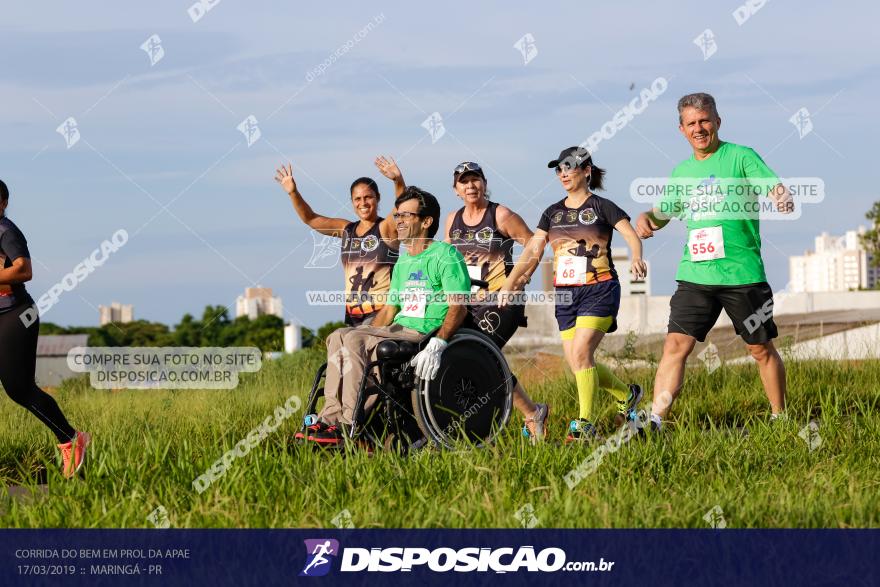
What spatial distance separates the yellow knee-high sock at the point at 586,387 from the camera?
7.16m

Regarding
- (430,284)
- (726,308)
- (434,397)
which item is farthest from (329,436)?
(726,308)

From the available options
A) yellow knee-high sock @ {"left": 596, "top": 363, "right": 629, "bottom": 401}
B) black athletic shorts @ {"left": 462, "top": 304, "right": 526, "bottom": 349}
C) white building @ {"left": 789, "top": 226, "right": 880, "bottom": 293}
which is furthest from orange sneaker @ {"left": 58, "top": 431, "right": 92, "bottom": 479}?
white building @ {"left": 789, "top": 226, "right": 880, "bottom": 293}

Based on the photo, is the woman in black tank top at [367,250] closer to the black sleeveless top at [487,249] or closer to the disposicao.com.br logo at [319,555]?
the black sleeveless top at [487,249]

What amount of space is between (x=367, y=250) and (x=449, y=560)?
3.61 m

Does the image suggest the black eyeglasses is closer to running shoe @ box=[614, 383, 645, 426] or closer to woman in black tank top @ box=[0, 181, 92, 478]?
running shoe @ box=[614, 383, 645, 426]

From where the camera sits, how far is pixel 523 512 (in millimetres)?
4555

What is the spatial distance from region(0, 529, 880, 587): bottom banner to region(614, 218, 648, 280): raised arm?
2.56m

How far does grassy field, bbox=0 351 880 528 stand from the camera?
182 inches

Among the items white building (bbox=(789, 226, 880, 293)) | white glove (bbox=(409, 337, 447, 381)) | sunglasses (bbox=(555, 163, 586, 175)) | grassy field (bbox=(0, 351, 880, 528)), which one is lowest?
grassy field (bbox=(0, 351, 880, 528))

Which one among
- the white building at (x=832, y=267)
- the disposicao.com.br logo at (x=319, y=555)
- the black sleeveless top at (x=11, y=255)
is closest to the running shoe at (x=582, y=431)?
the disposicao.com.br logo at (x=319, y=555)

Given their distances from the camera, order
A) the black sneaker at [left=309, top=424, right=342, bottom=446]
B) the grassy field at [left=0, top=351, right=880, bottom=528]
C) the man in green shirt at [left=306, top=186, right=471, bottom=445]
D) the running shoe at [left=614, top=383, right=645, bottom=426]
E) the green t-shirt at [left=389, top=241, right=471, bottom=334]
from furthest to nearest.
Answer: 1. the running shoe at [left=614, top=383, right=645, bottom=426]
2. the green t-shirt at [left=389, top=241, right=471, bottom=334]
3. the man in green shirt at [left=306, top=186, right=471, bottom=445]
4. the black sneaker at [left=309, top=424, right=342, bottom=446]
5. the grassy field at [left=0, top=351, right=880, bottom=528]

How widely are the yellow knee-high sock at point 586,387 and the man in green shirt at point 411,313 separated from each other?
3.39ft

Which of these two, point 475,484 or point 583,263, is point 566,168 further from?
point 475,484

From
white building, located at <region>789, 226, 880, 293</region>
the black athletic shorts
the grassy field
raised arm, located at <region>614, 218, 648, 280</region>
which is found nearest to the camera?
the grassy field
